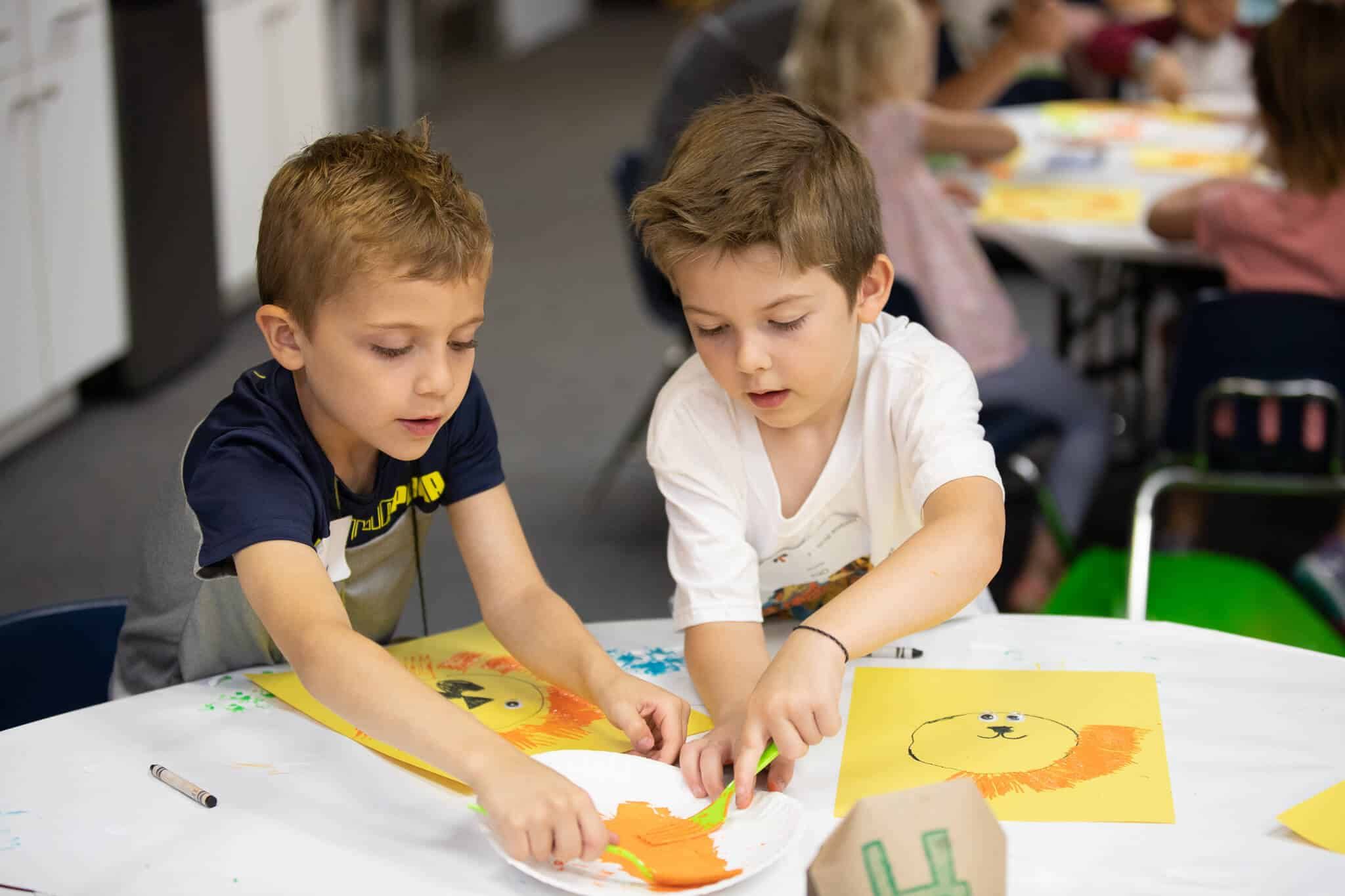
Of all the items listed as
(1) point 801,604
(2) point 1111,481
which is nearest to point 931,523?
(1) point 801,604

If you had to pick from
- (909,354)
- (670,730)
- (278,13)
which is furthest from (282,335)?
(278,13)

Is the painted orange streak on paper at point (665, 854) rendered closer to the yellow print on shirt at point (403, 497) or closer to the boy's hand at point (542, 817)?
the boy's hand at point (542, 817)

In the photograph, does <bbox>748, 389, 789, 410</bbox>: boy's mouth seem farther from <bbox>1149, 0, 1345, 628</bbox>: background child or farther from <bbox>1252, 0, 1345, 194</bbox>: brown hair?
<bbox>1252, 0, 1345, 194</bbox>: brown hair

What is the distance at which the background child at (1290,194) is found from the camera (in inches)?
87.3

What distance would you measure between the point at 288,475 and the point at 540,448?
2268 mm

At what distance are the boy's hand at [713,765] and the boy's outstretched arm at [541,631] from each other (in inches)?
1.0

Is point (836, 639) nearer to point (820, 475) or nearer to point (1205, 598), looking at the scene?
point (820, 475)

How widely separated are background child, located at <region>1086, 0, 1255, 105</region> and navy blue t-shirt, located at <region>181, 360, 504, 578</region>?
2.73 metres

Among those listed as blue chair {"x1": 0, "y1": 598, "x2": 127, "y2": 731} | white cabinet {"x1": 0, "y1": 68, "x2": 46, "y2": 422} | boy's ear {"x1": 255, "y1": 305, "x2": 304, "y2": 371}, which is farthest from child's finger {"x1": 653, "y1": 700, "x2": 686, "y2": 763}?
white cabinet {"x1": 0, "y1": 68, "x2": 46, "y2": 422}

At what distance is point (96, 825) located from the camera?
944 mm

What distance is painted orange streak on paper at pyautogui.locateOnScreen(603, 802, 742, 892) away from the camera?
0.88 m

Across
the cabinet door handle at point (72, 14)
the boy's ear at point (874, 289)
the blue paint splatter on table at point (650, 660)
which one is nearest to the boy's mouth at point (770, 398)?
the boy's ear at point (874, 289)

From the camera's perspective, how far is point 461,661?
1229mm

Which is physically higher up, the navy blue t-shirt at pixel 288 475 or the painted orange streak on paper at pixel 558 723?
the navy blue t-shirt at pixel 288 475
